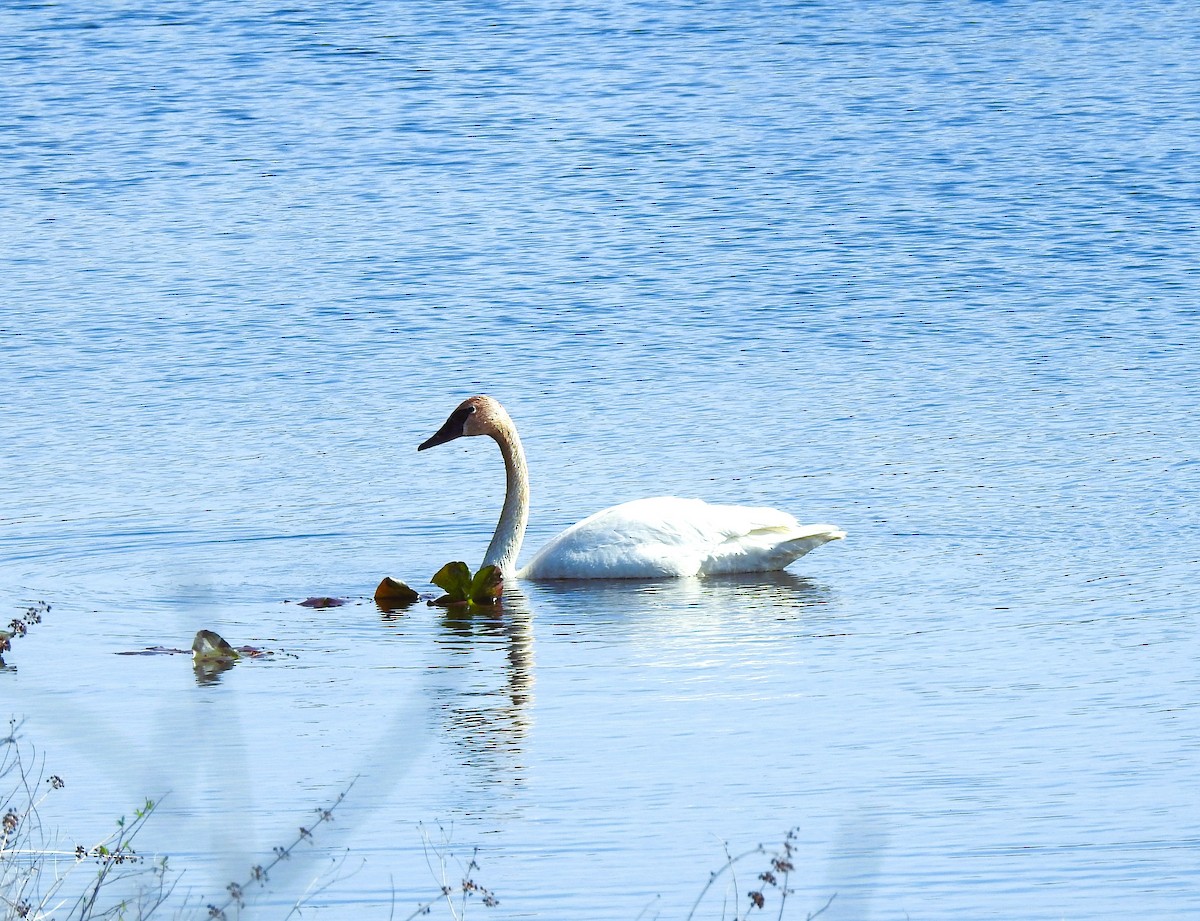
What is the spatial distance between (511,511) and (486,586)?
1.08m

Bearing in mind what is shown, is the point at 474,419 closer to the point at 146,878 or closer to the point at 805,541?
the point at 805,541

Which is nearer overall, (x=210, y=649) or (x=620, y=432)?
(x=210, y=649)

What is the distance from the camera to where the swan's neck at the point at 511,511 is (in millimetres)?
11688

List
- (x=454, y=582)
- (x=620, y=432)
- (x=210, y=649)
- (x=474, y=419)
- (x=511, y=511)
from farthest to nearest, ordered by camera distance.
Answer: (x=620, y=432), (x=474, y=419), (x=511, y=511), (x=454, y=582), (x=210, y=649)

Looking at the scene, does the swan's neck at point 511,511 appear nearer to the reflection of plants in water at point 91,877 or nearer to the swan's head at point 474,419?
the swan's head at point 474,419

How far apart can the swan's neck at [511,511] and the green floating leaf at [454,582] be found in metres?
0.57

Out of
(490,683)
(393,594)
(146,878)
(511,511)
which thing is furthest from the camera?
(511,511)

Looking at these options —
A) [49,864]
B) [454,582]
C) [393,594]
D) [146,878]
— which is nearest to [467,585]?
[454,582]

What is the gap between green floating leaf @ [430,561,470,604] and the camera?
1079 centimetres

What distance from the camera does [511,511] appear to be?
11.9 metres

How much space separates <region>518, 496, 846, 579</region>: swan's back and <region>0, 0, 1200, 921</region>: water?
16 centimetres

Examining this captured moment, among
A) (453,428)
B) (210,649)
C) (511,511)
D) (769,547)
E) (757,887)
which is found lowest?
(769,547)

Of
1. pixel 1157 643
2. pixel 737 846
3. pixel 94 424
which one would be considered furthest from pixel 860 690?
pixel 94 424

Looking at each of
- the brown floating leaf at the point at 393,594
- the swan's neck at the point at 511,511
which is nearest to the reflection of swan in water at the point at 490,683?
the brown floating leaf at the point at 393,594
